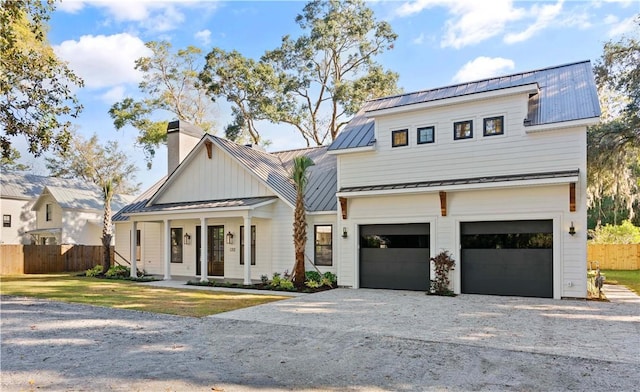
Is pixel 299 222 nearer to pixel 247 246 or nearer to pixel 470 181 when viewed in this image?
pixel 247 246

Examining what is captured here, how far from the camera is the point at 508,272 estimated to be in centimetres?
1148

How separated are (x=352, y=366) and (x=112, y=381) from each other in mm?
2779

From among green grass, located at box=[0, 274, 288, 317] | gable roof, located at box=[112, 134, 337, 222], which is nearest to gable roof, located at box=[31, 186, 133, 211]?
gable roof, located at box=[112, 134, 337, 222]

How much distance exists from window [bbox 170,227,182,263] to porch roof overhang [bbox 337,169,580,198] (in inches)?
309

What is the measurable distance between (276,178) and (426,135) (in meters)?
6.05

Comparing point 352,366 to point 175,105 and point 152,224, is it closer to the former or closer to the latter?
point 152,224

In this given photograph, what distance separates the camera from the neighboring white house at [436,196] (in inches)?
428

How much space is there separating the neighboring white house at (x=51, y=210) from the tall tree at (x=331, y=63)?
14288mm

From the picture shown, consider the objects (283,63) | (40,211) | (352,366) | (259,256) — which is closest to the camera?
(352,366)

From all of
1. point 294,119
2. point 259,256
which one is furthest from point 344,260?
→ point 294,119

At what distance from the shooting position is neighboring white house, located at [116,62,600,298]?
1088cm

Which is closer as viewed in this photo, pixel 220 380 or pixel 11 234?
pixel 220 380

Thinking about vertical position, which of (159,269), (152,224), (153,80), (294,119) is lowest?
(159,269)

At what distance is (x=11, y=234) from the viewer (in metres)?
31.3
